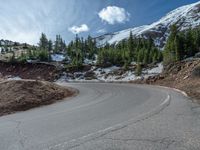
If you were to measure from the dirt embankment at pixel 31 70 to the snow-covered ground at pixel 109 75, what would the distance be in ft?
12.8

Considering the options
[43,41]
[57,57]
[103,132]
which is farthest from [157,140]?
[43,41]

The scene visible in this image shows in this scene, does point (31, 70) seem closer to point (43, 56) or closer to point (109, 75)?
point (43, 56)

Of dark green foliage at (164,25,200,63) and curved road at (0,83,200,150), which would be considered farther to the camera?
dark green foliage at (164,25,200,63)

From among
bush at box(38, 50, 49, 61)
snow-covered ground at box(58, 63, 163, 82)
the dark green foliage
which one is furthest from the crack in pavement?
bush at box(38, 50, 49, 61)

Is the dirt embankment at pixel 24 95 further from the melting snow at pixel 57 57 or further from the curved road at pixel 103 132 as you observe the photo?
the melting snow at pixel 57 57

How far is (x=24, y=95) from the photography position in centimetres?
1834

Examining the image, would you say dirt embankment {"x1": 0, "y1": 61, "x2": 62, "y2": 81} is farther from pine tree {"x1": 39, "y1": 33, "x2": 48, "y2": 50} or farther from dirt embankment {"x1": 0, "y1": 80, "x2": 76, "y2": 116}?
dirt embankment {"x1": 0, "y1": 80, "x2": 76, "y2": 116}

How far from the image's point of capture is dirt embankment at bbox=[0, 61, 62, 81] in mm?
69644

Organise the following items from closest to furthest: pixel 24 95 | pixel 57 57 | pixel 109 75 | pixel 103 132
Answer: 1. pixel 103 132
2. pixel 24 95
3. pixel 109 75
4. pixel 57 57

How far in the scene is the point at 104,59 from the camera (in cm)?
7581

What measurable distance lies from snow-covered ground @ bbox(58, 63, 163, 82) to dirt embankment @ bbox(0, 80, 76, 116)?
31368mm

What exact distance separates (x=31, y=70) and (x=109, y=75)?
82.0 ft

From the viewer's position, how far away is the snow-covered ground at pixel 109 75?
53781 mm

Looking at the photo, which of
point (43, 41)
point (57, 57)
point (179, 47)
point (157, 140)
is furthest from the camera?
point (43, 41)
